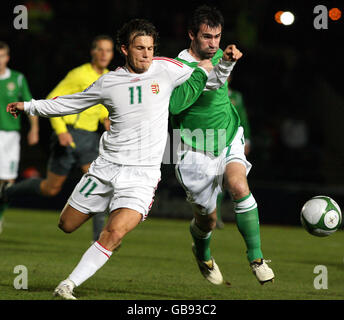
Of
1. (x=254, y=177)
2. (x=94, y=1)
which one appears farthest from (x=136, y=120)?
(x=94, y=1)

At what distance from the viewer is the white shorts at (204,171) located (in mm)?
6621

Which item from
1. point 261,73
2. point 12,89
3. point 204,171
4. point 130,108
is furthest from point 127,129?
point 261,73

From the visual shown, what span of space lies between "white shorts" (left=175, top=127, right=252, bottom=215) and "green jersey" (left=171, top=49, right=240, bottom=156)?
0.21 ft

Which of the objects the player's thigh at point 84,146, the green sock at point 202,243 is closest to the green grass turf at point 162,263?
the green sock at point 202,243

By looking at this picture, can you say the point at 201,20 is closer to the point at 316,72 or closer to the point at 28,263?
the point at 28,263

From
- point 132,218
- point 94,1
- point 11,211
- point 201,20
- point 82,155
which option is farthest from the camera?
point 94,1

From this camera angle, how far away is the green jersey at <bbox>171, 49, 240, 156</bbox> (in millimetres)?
6578

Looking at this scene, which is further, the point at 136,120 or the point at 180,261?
the point at 180,261

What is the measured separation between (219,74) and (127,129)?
2.85 ft

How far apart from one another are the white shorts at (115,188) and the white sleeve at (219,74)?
0.84m

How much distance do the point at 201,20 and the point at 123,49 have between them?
3.15 feet

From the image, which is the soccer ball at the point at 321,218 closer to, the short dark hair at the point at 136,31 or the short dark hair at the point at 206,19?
the short dark hair at the point at 206,19

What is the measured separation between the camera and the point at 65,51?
16.5m

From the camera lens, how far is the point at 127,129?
18.4ft
